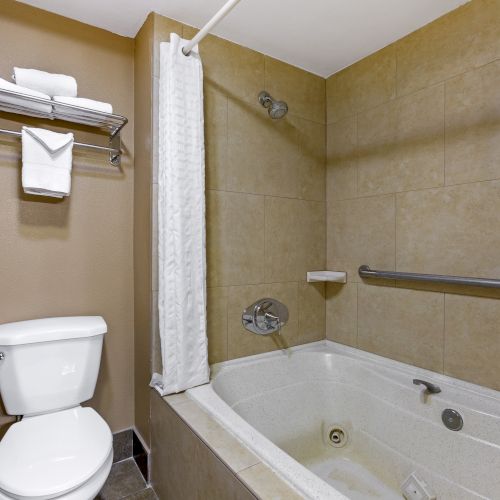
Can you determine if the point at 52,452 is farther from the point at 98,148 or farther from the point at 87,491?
the point at 98,148

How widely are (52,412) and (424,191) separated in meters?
2.03

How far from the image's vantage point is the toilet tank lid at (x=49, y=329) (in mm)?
1401

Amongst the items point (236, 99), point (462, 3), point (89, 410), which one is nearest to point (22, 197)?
point (89, 410)

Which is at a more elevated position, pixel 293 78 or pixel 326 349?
pixel 293 78

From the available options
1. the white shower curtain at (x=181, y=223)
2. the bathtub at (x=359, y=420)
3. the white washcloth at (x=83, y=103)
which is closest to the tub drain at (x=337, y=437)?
the bathtub at (x=359, y=420)

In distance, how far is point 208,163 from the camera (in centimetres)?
182

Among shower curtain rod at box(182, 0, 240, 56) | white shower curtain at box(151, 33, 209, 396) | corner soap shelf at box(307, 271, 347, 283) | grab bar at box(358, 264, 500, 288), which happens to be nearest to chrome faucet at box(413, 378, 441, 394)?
grab bar at box(358, 264, 500, 288)

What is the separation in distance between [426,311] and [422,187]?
0.63m

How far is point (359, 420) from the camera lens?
5.94 ft

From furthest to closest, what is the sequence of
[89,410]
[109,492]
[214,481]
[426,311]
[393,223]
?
[393,223]
[426,311]
[109,492]
[89,410]
[214,481]

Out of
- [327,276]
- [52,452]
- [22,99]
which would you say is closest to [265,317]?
[327,276]

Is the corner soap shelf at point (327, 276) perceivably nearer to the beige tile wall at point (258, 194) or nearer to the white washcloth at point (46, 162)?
the beige tile wall at point (258, 194)

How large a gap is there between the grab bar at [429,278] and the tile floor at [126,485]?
157cm

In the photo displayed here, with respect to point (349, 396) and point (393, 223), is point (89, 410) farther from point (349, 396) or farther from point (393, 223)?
point (393, 223)
